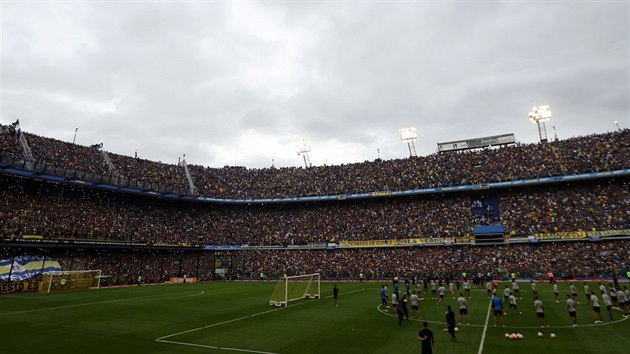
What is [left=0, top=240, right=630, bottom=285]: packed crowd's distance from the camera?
45.3 m

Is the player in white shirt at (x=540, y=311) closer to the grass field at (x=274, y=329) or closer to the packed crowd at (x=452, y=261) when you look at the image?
the grass field at (x=274, y=329)

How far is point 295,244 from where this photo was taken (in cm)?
6369

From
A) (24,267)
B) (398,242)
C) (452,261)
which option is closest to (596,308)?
(452,261)

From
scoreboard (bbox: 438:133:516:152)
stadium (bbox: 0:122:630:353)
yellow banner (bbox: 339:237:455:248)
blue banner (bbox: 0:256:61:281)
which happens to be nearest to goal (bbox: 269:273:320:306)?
stadium (bbox: 0:122:630:353)

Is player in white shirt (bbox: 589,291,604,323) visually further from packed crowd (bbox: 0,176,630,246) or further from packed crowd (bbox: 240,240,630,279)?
packed crowd (bbox: 0,176,630,246)

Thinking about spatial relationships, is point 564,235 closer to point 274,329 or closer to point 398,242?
point 398,242

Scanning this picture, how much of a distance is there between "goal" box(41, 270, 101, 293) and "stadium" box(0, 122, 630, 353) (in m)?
0.19

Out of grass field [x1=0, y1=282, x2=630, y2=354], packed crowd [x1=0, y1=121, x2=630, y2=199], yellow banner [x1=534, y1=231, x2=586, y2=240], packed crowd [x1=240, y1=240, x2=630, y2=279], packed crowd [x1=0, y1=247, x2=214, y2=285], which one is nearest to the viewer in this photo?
grass field [x1=0, y1=282, x2=630, y2=354]

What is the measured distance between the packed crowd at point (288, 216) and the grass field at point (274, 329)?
21235 mm

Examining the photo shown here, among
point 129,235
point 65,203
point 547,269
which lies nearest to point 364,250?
point 547,269

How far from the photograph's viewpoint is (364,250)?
59969 millimetres

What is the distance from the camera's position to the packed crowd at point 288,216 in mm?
47938

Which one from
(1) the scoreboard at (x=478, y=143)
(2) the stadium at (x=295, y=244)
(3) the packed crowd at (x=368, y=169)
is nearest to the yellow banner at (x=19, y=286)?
(2) the stadium at (x=295, y=244)

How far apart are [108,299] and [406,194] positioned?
150ft
